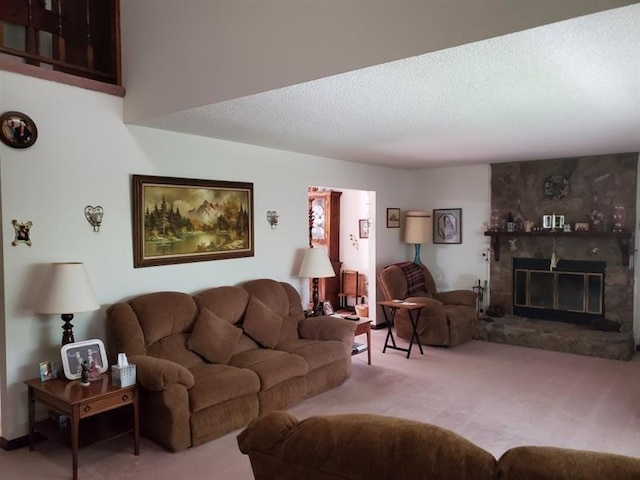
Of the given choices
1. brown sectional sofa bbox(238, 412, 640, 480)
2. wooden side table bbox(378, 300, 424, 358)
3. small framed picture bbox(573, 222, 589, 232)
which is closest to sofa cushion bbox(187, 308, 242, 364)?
wooden side table bbox(378, 300, 424, 358)

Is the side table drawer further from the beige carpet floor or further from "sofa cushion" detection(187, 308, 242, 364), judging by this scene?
"sofa cushion" detection(187, 308, 242, 364)

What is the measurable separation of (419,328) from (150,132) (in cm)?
384

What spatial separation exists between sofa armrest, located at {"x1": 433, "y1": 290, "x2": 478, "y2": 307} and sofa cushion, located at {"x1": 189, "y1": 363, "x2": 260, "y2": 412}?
11.8 ft

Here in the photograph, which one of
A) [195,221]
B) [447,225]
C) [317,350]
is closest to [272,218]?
[195,221]

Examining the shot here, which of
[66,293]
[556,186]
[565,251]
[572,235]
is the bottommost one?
[66,293]

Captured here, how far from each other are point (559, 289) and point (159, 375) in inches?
210

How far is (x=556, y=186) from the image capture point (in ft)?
21.0

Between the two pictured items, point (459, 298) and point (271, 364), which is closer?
point (271, 364)

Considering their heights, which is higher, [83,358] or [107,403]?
[83,358]

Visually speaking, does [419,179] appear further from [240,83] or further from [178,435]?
[178,435]

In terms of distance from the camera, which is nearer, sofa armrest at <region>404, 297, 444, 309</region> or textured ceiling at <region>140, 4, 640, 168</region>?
textured ceiling at <region>140, 4, 640, 168</region>

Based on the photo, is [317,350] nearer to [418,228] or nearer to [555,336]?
[555,336]

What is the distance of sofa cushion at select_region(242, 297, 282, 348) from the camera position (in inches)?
173

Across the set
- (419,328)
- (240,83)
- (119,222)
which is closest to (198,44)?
(240,83)
